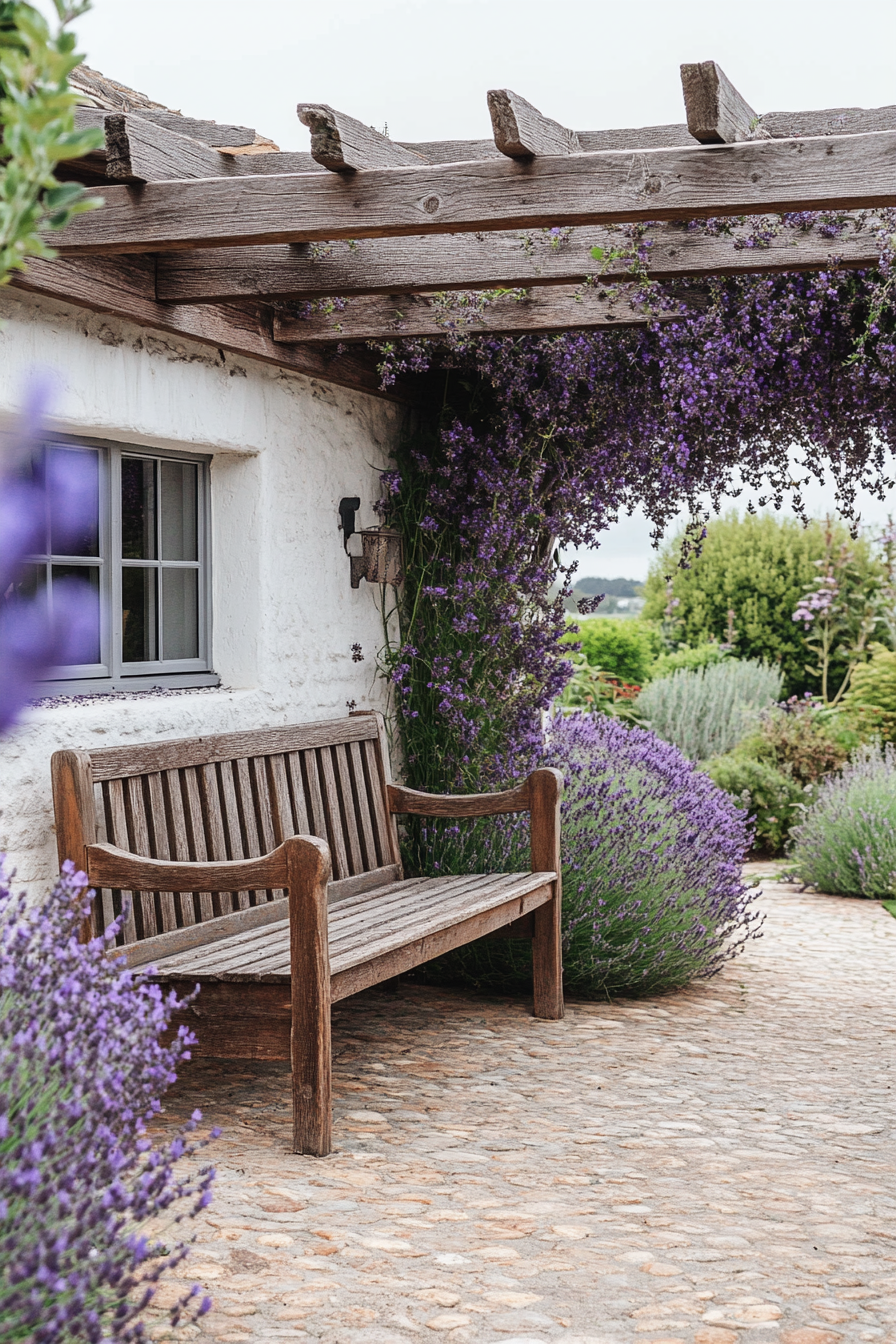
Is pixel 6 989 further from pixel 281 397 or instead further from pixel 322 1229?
pixel 281 397

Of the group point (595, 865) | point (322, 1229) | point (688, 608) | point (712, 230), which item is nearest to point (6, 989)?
Answer: point (322, 1229)

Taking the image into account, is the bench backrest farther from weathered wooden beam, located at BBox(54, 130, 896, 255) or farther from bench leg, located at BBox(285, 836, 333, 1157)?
weathered wooden beam, located at BBox(54, 130, 896, 255)

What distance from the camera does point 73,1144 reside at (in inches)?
77.5

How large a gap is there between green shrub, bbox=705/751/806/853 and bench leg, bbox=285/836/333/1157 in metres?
6.26

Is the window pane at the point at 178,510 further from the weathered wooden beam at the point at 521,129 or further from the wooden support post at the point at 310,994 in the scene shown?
the weathered wooden beam at the point at 521,129

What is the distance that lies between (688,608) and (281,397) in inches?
397

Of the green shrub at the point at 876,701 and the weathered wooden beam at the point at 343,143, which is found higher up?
the weathered wooden beam at the point at 343,143

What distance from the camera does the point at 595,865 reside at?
530cm

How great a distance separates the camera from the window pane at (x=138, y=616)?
14.5ft

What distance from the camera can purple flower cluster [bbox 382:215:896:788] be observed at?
4.86 meters

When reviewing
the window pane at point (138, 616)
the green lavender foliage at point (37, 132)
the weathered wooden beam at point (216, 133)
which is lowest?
the window pane at point (138, 616)

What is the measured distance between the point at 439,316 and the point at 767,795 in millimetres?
5639

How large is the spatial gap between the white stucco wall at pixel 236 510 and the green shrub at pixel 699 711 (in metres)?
5.84

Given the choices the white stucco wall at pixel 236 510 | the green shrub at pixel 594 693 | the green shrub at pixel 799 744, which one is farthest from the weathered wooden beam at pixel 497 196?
the green shrub at pixel 594 693
